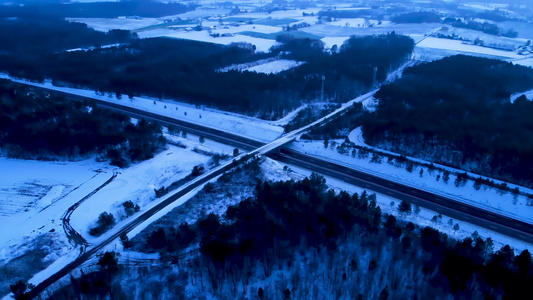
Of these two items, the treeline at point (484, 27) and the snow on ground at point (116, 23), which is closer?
the treeline at point (484, 27)

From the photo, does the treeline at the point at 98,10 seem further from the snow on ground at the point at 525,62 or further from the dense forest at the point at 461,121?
the snow on ground at the point at 525,62

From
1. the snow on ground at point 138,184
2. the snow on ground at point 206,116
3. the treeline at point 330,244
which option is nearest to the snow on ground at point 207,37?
the snow on ground at point 206,116

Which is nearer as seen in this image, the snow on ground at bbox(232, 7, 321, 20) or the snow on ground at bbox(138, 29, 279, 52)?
the snow on ground at bbox(138, 29, 279, 52)

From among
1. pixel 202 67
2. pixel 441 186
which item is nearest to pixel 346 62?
pixel 202 67

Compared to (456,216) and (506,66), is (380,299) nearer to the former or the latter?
(456,216)

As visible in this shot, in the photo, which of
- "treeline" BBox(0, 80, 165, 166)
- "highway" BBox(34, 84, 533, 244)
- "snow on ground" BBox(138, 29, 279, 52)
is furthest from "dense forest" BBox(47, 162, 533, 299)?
"snow on ground" BBox(138, 29, 279, 52)

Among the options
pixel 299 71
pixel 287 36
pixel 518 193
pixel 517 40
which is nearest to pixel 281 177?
pixel 518 193

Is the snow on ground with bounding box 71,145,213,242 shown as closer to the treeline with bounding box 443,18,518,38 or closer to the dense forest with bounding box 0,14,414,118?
the dense forest with bounding box 0,14,414,118
